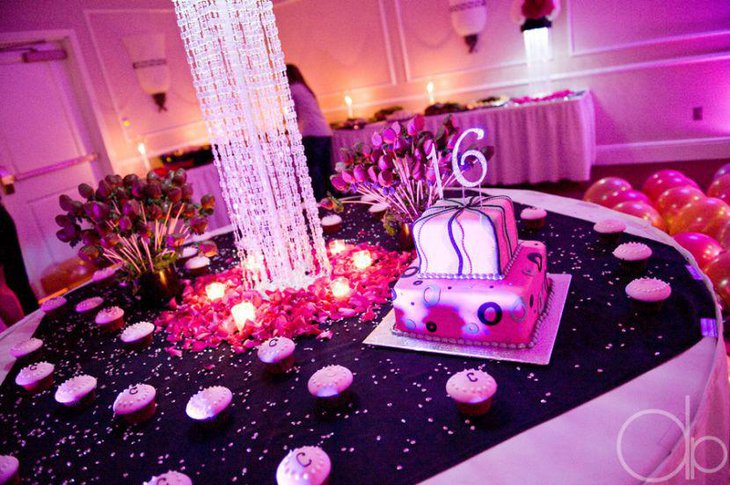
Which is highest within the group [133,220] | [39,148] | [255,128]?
[39,148]

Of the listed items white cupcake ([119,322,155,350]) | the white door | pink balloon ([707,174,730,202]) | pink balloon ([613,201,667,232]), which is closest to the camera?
white cupcake ([119,322,155,350])

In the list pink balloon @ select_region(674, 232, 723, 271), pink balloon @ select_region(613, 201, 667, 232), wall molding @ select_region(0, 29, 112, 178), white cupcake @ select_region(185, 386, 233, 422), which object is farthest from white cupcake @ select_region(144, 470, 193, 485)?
wall molding @ select_region(0, 29, 112, 178)

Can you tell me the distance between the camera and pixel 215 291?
2.03 m

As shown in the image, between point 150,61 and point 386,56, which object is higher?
point 150,61

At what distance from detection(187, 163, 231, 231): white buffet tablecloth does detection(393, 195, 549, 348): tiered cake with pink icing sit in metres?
3.45

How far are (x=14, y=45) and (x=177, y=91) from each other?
1512 millimetres

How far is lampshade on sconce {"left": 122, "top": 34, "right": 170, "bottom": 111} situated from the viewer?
4.68 metres

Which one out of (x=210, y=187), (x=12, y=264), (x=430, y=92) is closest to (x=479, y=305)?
(x=12, y=264)

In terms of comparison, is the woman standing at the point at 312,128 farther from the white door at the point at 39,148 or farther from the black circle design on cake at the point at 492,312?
the black circle design on cake at the point at 492,312

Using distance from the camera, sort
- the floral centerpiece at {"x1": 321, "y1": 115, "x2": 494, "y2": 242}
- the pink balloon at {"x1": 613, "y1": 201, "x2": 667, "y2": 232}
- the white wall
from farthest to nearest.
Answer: the white wall < the pink balloon at {"x1": 613, "y1": 201, "x2": 667, "y2": 232} < the floral centerpiece at {"x1": 321, "y1": 115, "x2": 494, "y2": 242}

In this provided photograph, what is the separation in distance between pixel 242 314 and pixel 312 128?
2729mm

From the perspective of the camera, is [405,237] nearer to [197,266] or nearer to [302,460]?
[197,266]

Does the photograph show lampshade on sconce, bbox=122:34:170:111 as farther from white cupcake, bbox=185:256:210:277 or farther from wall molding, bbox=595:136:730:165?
wall molding, bbox=595:136:730:165

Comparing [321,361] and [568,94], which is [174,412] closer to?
[321,361]
